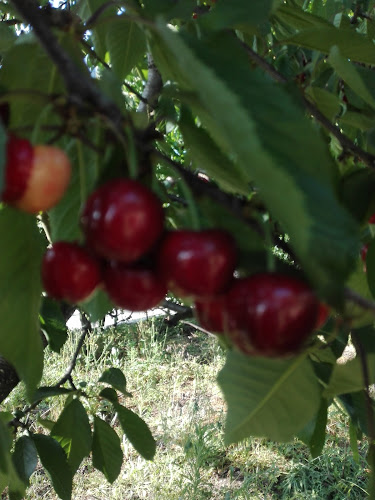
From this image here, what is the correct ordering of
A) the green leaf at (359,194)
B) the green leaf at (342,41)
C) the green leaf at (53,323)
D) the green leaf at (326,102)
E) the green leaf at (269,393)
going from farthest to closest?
1. the green leaf at (53,323)
2. the green leaf at (326,102)
3. the green leaf at (342,41)
4. the green leaf at (269,393)
5. the green leaf at (359,194)

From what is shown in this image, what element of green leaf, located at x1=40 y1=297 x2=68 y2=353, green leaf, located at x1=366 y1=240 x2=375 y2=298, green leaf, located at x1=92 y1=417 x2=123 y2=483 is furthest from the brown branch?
green leaf, located at x1=92 y1=417 x2=123 y2=483

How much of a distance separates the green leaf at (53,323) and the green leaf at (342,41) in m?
0.77

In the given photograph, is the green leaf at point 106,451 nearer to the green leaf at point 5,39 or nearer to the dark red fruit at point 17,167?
the green leaf at point 5,39

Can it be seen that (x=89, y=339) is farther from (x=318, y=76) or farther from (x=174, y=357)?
(x=318, y=76)

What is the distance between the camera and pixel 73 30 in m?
0.53

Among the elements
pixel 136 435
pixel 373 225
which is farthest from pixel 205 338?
pixel 373 225

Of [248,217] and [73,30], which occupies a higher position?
[73,30]

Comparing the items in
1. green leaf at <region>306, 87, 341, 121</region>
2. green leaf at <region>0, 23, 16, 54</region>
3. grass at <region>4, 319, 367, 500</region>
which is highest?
green leaf at <region>0, 23, 16, 54</region>

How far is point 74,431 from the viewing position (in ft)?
4.02

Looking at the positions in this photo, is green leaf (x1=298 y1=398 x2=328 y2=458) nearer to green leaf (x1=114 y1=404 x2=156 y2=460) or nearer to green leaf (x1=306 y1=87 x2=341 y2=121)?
green leaf (x1=114 y1=404 x2=156 y2=460)

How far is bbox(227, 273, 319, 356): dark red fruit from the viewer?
345mm

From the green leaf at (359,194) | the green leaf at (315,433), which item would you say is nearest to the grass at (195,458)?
the green leaf at (315,433)

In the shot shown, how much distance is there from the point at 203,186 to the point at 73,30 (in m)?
0.22

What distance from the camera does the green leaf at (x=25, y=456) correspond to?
3.87ft
